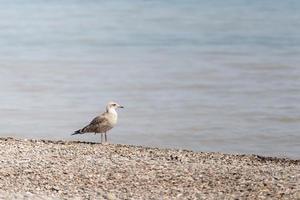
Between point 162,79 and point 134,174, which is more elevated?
point 162,79

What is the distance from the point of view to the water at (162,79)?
15383 mm

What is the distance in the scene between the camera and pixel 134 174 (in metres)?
10.8

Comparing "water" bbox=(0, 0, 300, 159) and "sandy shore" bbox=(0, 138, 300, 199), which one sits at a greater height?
"water" bbox=(0, 0, 300, 159)

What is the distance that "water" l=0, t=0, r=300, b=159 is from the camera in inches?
606

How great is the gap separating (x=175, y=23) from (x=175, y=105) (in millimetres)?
20512

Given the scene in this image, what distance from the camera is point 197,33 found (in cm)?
3312

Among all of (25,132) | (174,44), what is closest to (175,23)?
(174,44)

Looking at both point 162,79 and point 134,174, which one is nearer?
point 134,174

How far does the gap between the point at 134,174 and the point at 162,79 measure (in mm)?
10577

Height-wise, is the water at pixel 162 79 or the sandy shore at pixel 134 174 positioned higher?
the water at pixel 162 79

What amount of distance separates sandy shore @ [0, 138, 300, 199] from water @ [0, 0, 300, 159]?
228cm

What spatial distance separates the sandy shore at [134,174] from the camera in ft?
32.7

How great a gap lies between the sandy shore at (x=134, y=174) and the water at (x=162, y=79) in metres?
2.28

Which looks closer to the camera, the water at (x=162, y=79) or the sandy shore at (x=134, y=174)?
the sandy shore at (x=134, y=174)
